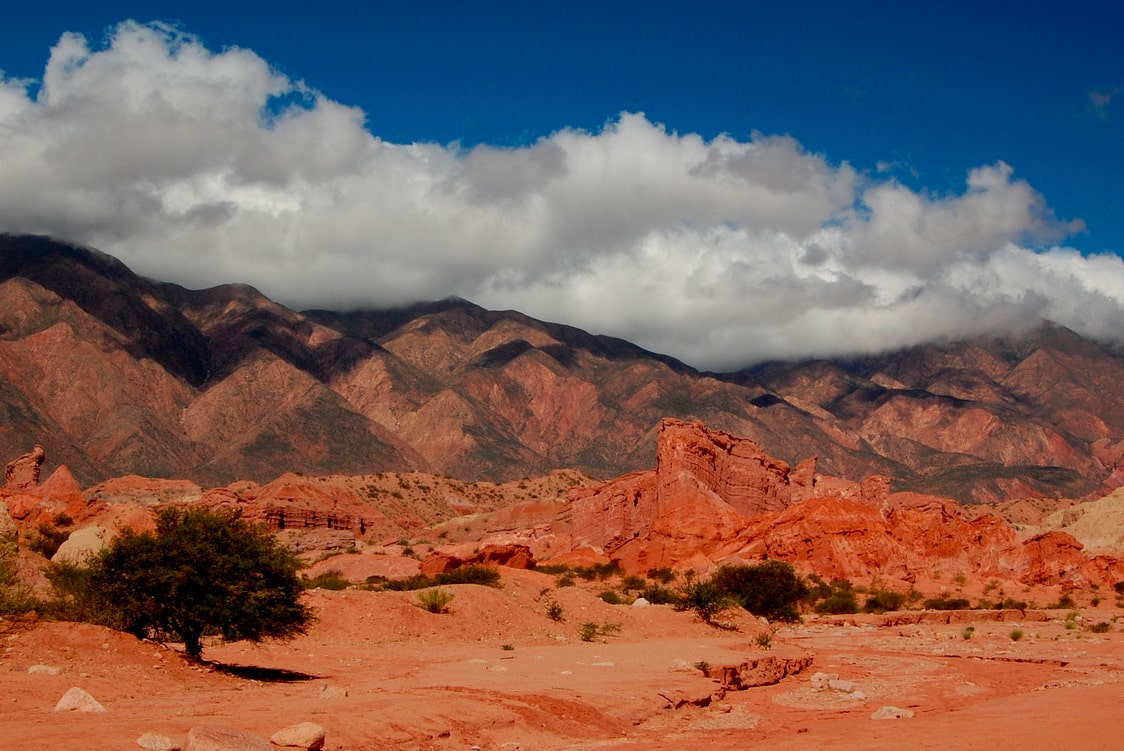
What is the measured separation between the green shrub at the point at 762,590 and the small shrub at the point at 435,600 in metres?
12.2

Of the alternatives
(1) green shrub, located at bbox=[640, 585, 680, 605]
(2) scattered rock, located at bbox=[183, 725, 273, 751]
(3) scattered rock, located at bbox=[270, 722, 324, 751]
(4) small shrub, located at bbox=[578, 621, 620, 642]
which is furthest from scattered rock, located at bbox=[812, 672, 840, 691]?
(2) scattered rock, located at bbox=[183, 725, 273, 751]

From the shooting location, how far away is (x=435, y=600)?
31.0m

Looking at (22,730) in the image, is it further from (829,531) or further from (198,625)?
(829,531)

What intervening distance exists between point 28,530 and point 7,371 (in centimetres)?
13101

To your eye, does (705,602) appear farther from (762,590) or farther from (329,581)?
(329,581)

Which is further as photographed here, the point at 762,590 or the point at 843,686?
the point at 762,590

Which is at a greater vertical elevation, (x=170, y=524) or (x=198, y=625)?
(x=170, y=524)

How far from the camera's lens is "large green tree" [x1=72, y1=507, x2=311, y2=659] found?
19781 millimetres

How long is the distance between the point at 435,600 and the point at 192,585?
1171cm

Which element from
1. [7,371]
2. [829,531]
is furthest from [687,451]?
[7,371]

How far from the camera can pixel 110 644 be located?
18.4 meters

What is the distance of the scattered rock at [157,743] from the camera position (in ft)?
39.3

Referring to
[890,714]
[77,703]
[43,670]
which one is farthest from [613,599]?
[77,703]

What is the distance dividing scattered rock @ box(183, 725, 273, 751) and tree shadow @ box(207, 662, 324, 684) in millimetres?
7596
